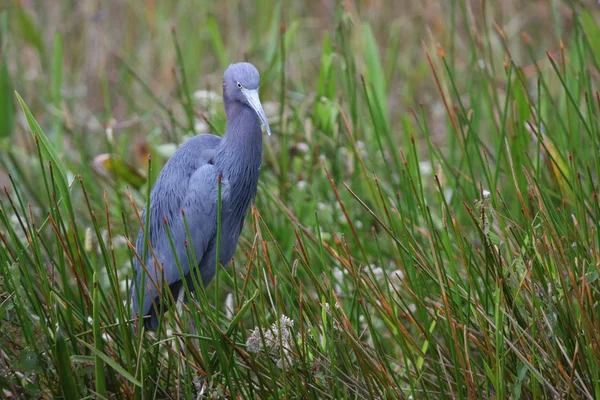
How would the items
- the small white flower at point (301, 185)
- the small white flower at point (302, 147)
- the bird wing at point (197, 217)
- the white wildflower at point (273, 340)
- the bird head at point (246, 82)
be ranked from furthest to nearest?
the small white flower at point (302, 147), the small white flower at point (301, 185), the bird wing at point (197, 217), the bird head at point (246, 82), the white wildflower at point (273, 340)

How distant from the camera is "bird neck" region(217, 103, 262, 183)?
2.18 meters

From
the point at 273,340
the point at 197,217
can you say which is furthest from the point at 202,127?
the point at 273,340

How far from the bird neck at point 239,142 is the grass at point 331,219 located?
25cm

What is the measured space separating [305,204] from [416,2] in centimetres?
Result: 233

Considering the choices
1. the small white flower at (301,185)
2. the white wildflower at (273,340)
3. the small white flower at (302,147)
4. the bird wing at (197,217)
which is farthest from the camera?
the small white flower at (302,147)

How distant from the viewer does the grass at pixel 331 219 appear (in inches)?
66.9

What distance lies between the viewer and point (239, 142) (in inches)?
86.1

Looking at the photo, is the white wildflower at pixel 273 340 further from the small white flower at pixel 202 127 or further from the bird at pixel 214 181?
the small white flower at pixel 202 127

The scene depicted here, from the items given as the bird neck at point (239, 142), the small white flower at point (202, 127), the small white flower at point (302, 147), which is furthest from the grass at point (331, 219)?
the bird neck at point (239, 142)

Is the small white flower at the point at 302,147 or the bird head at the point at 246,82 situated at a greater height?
the bird head at the point at 246,82

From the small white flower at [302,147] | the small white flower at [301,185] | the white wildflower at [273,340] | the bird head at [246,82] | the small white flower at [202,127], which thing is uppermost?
the small white flower at [202,127]

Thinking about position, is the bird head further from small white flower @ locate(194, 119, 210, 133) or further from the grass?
small white flower @ locate(194, 119, 210, 133)

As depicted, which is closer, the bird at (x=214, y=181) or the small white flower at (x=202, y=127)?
the bird at (x=214, y=181)

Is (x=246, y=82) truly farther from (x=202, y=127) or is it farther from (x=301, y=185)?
(x=202, y=127)
